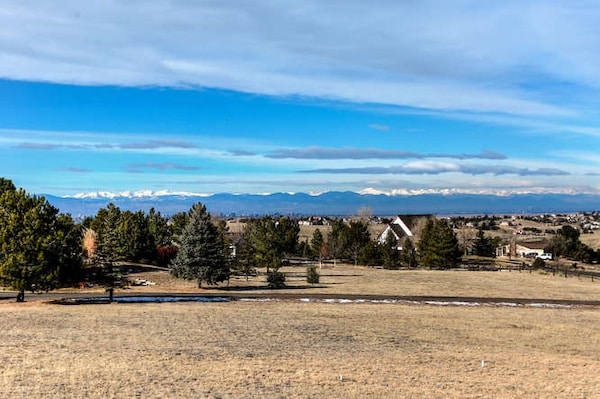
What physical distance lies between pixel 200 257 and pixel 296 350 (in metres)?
29.8

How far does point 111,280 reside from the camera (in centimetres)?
4419

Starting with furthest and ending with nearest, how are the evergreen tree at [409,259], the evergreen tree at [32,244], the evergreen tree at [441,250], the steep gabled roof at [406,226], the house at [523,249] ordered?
the steep gabled roof at [406,226] → the house at [523,249] → the evergreen tree at [409,259] → the evergreen tree at [441,250] → the evergreen tree at [32,244]

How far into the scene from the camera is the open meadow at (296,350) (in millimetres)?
20359

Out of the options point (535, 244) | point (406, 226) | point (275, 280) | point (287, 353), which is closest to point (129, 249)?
point (275, 280)

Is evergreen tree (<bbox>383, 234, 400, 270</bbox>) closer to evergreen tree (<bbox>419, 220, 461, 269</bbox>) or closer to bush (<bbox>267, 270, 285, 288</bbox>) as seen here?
evergreen tree (<bbox>419, 220, 461, 269</bbox>)

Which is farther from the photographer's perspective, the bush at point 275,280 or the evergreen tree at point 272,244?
the evergreen tree at point 272,244

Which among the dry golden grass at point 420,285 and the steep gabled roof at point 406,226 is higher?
the steep gabled roof at point 406,226

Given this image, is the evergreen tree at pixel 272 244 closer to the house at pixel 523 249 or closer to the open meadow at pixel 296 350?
the open meadow at pixel 296 350

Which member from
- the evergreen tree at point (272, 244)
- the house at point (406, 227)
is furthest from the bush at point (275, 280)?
the house at point (406, 227)

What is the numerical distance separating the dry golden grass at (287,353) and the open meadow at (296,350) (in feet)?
0.21

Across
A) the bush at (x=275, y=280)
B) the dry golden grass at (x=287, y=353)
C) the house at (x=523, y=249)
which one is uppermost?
the house at (x=523, y=249)

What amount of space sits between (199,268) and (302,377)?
114ft

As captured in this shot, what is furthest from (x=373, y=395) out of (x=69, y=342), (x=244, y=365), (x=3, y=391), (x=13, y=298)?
(x=13, y=298)

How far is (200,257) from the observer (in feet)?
181
